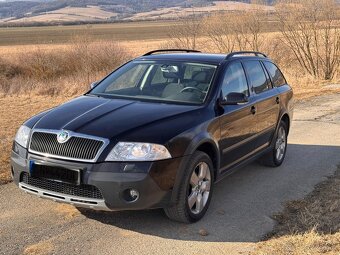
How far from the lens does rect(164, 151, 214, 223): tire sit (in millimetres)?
4523

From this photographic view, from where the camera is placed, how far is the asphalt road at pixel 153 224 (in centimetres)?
427

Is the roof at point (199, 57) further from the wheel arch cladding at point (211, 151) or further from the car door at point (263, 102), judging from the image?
the wheel arch cladding at point (211, 151)

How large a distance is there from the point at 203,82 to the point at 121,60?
2203 centimetres

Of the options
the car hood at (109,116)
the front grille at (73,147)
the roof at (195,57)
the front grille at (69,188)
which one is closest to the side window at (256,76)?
the roof at (195,57)

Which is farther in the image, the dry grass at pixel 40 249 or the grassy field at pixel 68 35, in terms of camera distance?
the grassy field at pixel 68 35

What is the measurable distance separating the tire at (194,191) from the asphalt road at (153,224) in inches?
5.1

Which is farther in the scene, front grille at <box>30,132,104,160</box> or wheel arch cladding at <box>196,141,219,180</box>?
wheel arch cladding at <box>196,141,219,180</box>

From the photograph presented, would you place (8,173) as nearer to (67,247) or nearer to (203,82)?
(67,247)

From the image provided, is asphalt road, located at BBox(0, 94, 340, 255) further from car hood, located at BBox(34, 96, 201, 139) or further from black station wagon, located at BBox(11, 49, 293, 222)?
car hood, located at BBox(34, 96, 201, 139)

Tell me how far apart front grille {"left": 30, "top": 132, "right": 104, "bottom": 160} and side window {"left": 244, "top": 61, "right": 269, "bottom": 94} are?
271 centimetres

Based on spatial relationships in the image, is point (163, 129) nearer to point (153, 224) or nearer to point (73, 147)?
point (73, 147)

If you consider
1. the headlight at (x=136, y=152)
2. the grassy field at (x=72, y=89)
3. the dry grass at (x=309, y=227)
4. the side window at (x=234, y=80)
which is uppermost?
the side window at (x=234, y=80)

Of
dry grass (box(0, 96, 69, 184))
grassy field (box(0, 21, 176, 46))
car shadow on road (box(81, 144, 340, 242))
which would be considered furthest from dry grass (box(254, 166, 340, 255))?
grassy field (box(0, 21, 176, 46))

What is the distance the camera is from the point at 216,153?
16.6 ft
